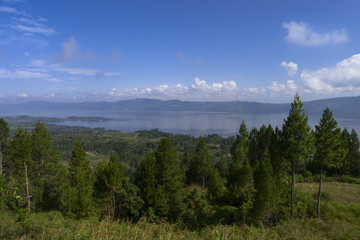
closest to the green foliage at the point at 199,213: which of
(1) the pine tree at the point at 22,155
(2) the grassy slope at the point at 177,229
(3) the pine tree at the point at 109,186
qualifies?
(2) the grassy slope at the point at 177,229

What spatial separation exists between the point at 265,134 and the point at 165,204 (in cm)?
1770

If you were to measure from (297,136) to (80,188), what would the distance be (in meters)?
15.0

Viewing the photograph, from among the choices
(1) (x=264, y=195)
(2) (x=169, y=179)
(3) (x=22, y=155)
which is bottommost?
(2) (x=169, y=179)

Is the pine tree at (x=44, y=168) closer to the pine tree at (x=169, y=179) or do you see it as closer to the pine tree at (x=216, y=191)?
the pine tree at (x=169, y=179)

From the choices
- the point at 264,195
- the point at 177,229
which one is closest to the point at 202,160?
the point at 264,195

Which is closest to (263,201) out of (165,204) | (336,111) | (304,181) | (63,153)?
(165,204)

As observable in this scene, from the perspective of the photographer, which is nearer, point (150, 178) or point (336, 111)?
point (150, 178)

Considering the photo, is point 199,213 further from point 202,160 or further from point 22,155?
point 22,155

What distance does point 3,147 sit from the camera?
18953mm

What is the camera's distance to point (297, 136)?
12.4m

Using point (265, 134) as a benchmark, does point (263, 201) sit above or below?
below

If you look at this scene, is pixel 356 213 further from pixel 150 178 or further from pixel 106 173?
pixel 106 173

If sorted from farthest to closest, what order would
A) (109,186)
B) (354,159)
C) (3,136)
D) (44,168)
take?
(354,159) → (3,136) → (44,168) → (109,186)

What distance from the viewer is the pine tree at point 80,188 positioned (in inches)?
452
